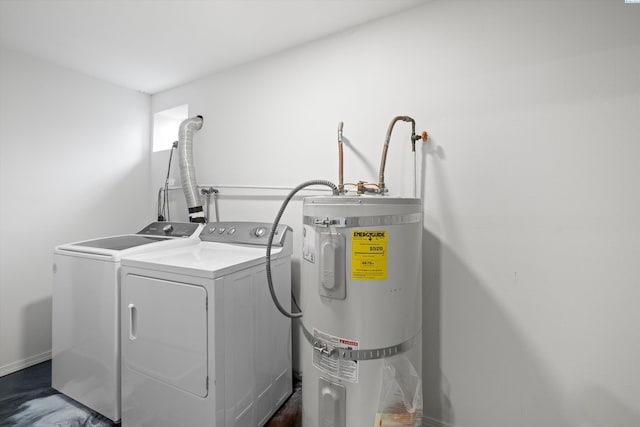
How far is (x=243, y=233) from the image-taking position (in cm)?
176

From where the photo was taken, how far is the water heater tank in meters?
1.03

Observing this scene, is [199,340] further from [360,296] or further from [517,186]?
[517,186]

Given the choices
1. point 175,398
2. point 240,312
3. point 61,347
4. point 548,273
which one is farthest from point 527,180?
point 61,347

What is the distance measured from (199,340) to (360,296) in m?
0.72

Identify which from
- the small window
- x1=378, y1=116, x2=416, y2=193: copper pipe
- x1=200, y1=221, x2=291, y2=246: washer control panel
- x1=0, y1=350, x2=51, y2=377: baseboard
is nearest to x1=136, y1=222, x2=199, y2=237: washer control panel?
x1=200, y1=221, x2=291, y2=246: washer control panel

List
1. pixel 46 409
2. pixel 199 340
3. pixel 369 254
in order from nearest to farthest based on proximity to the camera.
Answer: pixel 369 254 < pixel 199 340 < pixel 46 409

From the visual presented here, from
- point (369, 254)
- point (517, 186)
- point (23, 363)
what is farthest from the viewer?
point (23, 363)

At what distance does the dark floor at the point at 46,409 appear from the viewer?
4.90ft

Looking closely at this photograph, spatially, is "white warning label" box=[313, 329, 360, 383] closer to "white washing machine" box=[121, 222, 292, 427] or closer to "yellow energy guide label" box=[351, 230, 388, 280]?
"yellow energy guide label" box=[351, 230, 388, 280]

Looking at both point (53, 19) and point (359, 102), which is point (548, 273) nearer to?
point (359, 102)

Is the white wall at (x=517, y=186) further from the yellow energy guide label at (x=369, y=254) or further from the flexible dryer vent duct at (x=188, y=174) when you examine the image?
the flexible dryer vent duct at (x=188, y=174)

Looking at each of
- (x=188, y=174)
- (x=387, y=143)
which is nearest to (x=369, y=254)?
(x=387, y=143)

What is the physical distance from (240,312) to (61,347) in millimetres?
1345

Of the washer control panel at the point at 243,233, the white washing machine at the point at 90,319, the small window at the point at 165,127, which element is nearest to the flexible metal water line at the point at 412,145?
the washer control panel at the point at 243,233
